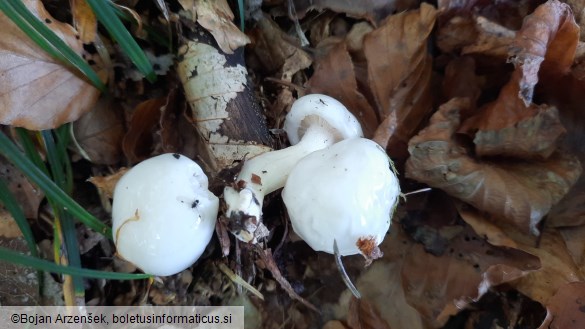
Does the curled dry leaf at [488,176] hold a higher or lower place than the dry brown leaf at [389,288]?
higher

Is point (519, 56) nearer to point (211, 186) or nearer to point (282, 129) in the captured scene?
point (282, 129)

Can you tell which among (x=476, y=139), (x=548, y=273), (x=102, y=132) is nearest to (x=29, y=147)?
(x=102, y=132)

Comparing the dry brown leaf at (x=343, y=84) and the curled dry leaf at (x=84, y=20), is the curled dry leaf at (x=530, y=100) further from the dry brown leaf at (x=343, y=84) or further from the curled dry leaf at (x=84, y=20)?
the curled dry leaf at (x=84, y=20)

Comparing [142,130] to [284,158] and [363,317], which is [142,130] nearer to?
[284,158]

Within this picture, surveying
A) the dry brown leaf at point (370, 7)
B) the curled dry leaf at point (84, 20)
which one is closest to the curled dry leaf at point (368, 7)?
the dry brown leaf at point (370, 7)

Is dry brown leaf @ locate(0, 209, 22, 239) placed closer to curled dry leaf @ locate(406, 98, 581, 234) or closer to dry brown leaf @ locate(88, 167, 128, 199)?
dry brown leaf @ locate(88, 167, 128, 199)
